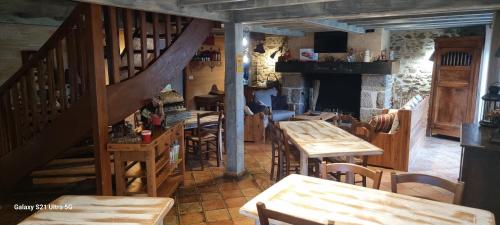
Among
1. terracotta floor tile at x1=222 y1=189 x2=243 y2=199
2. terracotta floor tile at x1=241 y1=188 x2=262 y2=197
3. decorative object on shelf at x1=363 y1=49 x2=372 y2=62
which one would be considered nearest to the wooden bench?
terracotta floor tile at x1=241 y1=188 x2=262 y2=197

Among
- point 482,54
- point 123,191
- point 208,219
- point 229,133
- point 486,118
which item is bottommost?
point 208,219

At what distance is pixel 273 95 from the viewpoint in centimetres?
828

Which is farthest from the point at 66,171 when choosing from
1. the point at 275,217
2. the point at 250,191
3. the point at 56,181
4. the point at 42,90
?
the point at 275,217

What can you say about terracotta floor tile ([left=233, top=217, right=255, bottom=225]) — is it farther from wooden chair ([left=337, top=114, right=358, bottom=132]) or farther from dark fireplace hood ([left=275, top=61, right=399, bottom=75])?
dark fireplace hood ([left=275, top=61, right=399, bottom=75])

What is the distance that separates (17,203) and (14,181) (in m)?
0.41

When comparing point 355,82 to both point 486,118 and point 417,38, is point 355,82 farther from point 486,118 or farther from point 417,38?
point 486,118

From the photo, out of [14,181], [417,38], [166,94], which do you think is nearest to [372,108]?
[417,38]

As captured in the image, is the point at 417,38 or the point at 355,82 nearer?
the point at 417,38

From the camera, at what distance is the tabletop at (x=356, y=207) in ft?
6.01

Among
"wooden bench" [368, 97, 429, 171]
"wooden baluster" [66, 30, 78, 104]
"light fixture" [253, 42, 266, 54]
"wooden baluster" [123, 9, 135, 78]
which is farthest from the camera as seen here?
"light fixture" [253, 42, 266, 54]

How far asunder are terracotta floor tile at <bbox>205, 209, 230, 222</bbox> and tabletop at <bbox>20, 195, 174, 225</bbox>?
1605 mm

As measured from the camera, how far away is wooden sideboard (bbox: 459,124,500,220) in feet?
10.7

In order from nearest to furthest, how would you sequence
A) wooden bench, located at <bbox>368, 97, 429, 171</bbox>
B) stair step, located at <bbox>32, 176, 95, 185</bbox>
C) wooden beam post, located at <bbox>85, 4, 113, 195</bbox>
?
wooden beam post, located at <bbox>85, 4, 113, 195</bbox>, stair step, located at <bbox>32, 176, 95, 185</bbox>, wooden bench, located at <bbox>368, 97, 429, 171</bbox>

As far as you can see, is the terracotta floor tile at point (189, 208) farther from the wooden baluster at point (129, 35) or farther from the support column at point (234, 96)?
the wooden baluster at point (129, 35)
